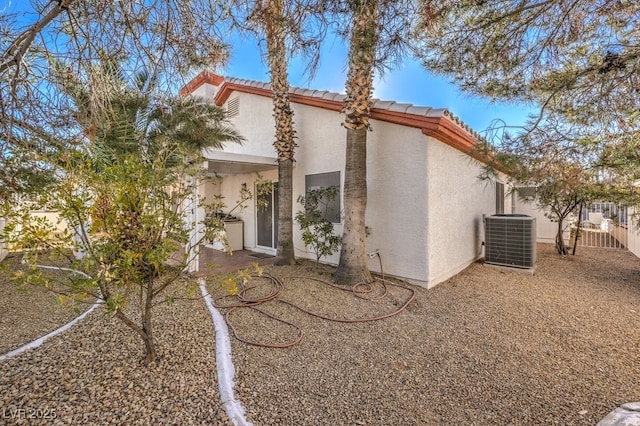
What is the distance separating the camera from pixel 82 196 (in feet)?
9.82

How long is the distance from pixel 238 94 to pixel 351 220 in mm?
8605

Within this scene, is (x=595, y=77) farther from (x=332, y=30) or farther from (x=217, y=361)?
(x=217, y=361)

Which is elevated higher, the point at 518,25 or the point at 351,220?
the point at 518,25

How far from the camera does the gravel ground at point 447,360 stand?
2914 mm

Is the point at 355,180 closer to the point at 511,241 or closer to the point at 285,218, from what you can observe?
the point at 285,218

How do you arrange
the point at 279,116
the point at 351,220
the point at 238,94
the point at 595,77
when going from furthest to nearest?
the point at 238,94, the point at 279,116, the point at 351,220, the point at 595,77

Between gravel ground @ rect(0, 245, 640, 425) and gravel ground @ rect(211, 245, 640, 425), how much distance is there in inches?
0.7

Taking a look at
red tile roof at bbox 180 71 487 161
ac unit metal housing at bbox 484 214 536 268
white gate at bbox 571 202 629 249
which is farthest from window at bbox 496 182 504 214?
red tile roof at bbox 180 71 487 161

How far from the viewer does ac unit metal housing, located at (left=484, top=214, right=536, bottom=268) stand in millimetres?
8406

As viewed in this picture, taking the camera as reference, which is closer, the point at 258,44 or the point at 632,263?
the point at 258,44

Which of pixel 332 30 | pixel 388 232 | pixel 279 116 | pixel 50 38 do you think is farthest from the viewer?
pixel 279 116

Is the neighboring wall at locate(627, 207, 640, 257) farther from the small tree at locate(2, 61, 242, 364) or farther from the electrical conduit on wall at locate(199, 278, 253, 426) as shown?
the small tree at locate(2, 61, 242, 364)

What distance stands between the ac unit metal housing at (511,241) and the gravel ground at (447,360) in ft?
6.50

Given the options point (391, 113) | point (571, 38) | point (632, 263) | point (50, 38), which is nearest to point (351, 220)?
point (391, 113)
